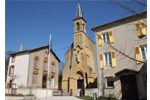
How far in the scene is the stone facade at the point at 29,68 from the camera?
25170 mm

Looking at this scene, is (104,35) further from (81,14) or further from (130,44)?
(81,14)

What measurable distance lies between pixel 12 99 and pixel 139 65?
12.0 metres

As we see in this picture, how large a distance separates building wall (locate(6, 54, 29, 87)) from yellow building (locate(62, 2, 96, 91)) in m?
6.85

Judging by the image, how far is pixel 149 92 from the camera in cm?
197

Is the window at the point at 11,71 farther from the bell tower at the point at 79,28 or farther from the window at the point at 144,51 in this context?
the window at the point at 144,51

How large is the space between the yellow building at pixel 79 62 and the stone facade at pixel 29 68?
12.5 feet

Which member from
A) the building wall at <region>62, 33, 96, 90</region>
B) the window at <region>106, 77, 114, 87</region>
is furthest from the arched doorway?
the window at <region>106, 77, 114, 87</region>

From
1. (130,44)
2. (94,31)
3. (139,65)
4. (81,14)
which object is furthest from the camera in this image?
(81,14)

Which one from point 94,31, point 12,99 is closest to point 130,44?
point 94,31

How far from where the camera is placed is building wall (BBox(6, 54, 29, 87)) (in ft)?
82.5

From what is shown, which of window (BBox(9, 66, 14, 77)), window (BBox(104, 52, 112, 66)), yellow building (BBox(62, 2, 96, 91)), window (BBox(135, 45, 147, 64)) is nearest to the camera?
window (BBox(135, 45, 147, 64))

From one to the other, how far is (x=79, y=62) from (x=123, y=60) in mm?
13112

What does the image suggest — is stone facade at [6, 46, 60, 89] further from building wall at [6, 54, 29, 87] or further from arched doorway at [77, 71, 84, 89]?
arched doorway at [77, 71, 84, 89]

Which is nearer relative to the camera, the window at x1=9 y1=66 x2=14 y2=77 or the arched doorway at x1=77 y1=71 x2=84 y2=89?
the window at x1=9 y1=66 x2=14 y2=77
